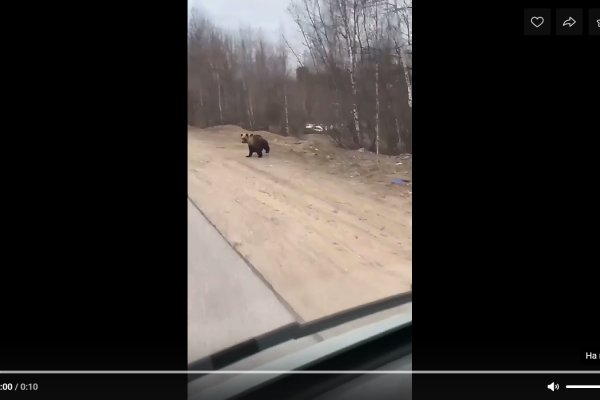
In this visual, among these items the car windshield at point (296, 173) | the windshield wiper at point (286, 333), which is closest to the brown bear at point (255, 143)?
the car windshield at point (296, 173)

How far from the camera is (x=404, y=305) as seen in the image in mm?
1492

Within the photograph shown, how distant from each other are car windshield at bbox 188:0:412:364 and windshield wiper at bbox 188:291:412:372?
20mm

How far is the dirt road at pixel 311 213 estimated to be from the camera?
6.16 ft

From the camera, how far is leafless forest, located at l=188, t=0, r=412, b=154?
1745 millimetres

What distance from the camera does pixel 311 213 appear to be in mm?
3654

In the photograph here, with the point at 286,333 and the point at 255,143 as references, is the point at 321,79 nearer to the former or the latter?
the point at 255,143
